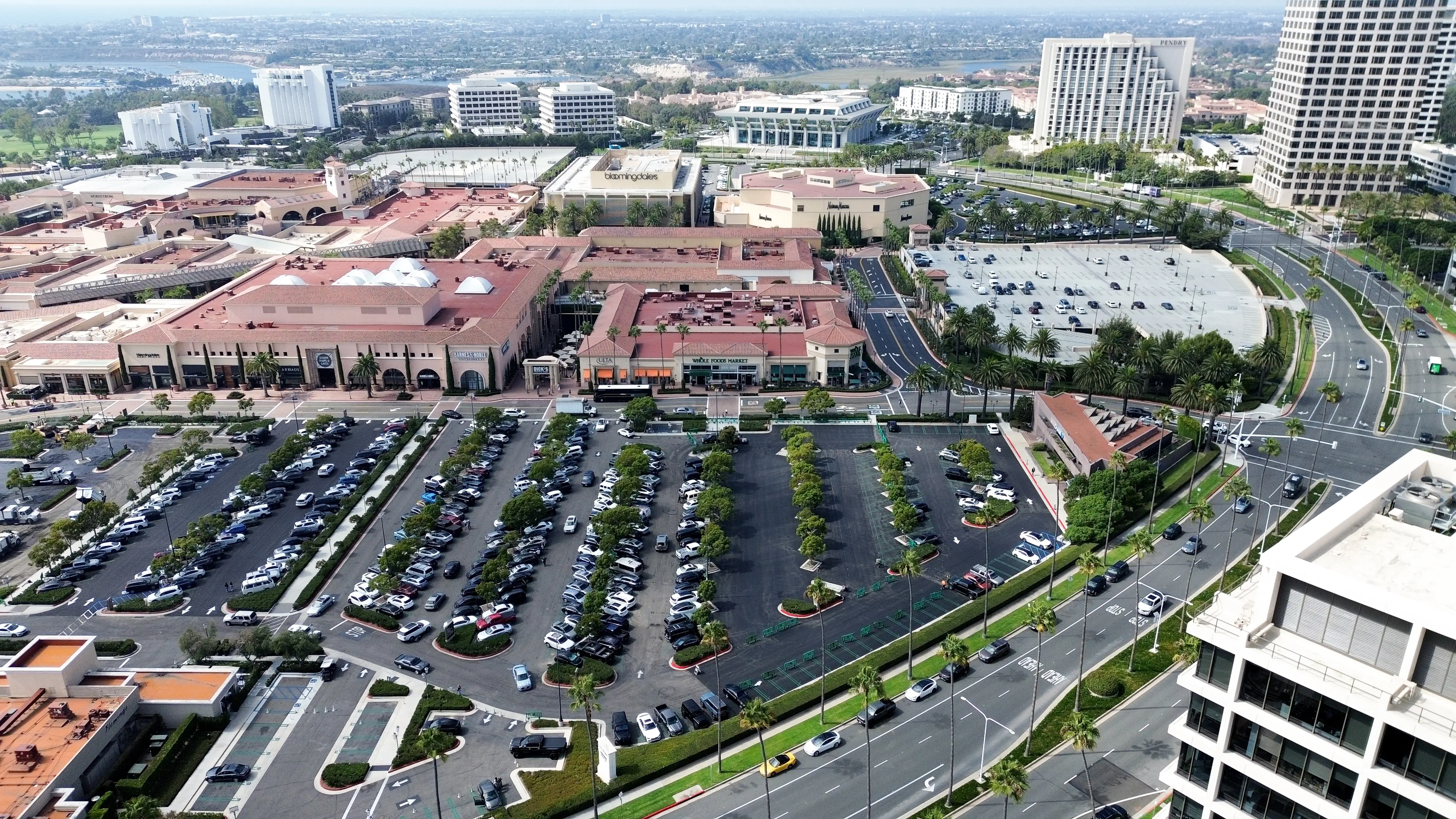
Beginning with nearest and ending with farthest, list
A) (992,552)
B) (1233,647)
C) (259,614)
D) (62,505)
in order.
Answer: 1. (1233,647)
2. (259,614)
3. (992,552)
4. (62,505)

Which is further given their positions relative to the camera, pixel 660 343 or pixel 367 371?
pixel 660 343

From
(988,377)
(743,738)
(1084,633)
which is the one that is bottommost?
(743,738)

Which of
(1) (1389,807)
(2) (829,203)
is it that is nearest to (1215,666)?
(1) (1389,807)

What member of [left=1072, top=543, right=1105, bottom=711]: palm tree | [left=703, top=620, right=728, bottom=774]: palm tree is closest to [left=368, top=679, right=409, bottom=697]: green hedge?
[left=703, top=620, right=728, bottom=774]: palm tree

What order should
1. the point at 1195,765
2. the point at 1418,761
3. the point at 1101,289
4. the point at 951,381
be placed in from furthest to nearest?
the point at 1101,289 < the point at 951,381 < the point at 1195,765 < the point at 1418,761

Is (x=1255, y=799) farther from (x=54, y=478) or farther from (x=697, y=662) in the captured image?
(x=54, y=478)

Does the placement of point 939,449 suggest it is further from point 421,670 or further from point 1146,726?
point 421,670

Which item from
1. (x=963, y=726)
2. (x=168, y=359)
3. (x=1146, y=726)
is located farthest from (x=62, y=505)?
(x=1146, y=726)
